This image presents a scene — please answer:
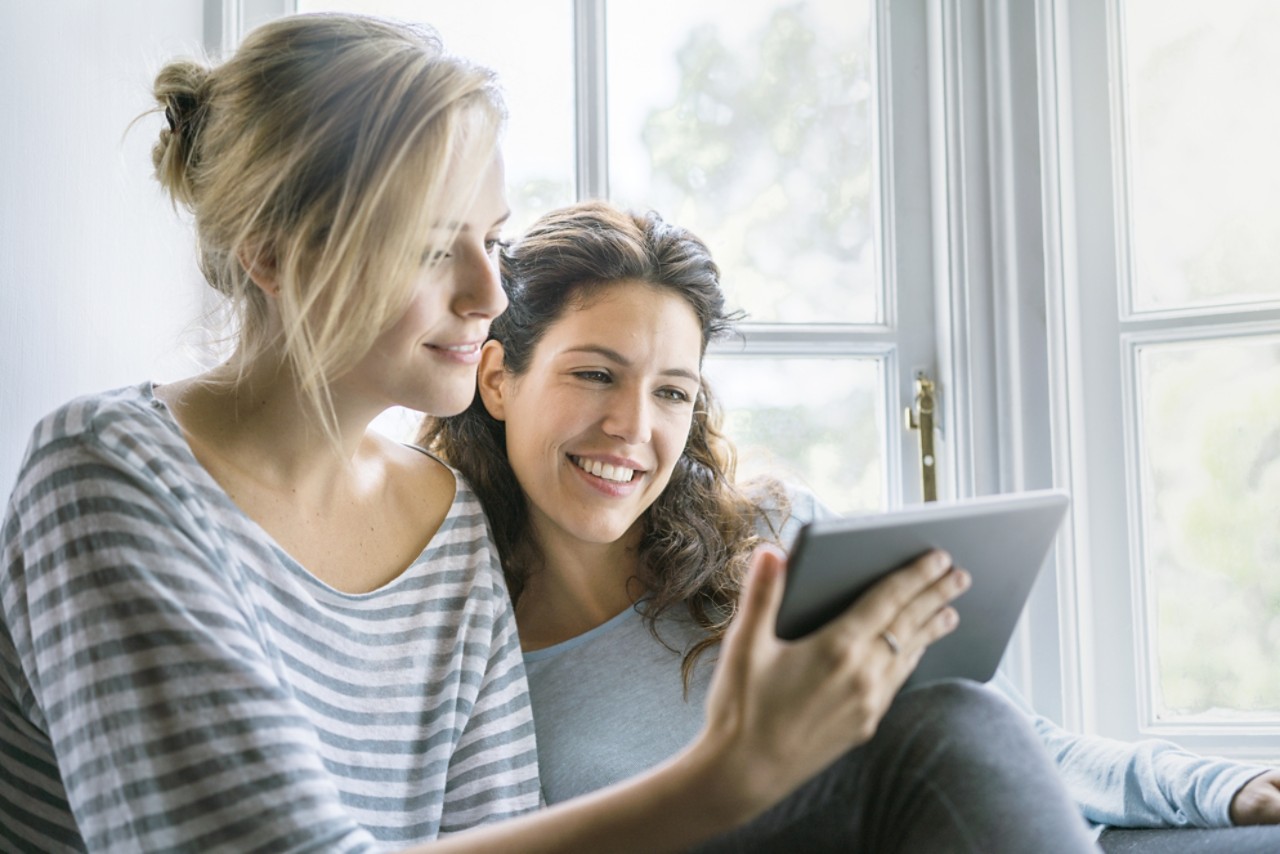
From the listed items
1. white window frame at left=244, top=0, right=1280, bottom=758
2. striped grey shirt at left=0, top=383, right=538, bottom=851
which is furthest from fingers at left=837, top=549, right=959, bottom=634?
white window frame at left=244, top=0, right=1280, bottom=758

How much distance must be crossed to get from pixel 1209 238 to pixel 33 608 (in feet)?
5.11

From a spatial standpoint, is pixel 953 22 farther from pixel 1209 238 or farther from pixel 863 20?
pixel 1209 238

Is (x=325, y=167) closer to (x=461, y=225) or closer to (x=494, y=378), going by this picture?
(x=461, y=225)

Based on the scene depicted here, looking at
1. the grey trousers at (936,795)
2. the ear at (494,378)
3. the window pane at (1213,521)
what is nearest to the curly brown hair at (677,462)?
the ear at (494,378)

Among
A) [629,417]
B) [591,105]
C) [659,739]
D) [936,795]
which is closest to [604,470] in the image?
[629,417]

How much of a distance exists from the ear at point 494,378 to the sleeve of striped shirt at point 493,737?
9.5 inches

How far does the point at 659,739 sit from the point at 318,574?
407 millimetres

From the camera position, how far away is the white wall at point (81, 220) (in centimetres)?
103

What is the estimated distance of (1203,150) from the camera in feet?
5.43

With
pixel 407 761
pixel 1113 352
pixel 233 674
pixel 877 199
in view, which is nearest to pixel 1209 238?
pixel 1113 352

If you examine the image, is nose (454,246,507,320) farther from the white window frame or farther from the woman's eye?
the white window frame

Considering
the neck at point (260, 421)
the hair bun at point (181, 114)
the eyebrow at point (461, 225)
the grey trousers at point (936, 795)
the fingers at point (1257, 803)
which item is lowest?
the fingers at point (1257, 803)

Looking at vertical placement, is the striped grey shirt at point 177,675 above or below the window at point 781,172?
below

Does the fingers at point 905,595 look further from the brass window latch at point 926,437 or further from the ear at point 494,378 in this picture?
the brass window latch at point 926,437
